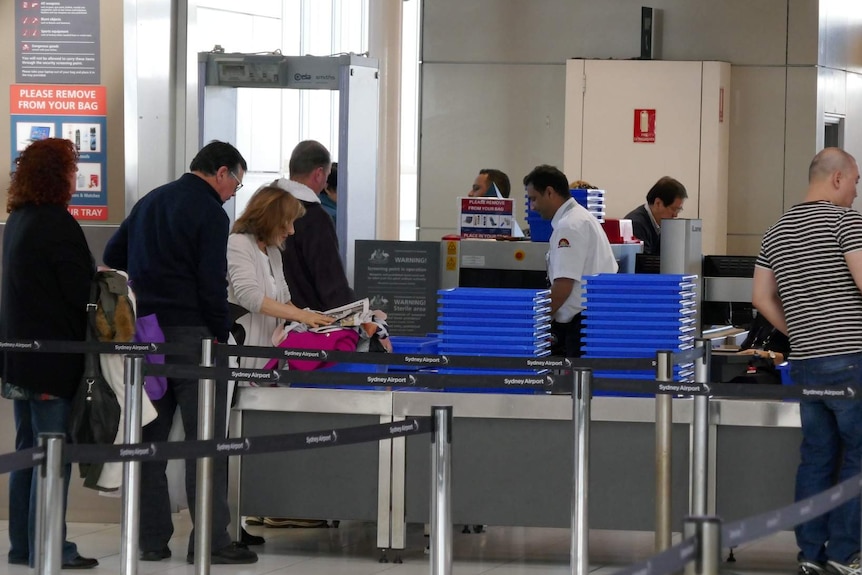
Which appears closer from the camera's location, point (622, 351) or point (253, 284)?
point (622, 351)

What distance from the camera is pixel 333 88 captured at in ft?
23.1

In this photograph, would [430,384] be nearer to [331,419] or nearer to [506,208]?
[331,419]

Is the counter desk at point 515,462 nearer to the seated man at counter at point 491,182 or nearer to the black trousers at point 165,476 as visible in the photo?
the black trousers at point 165,476

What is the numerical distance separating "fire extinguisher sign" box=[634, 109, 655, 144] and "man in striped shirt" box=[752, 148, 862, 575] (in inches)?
210

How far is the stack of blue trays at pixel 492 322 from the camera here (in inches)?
201

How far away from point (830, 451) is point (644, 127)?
18.5 feet

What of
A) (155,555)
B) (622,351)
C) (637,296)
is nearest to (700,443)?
(622,351)

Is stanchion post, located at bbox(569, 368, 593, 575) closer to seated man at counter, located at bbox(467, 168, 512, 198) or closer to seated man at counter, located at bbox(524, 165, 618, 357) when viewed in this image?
seated man at counter, located at bbox(524, 165, 618, 357)

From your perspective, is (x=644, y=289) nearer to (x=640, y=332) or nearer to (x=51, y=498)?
(x=640, y=332)

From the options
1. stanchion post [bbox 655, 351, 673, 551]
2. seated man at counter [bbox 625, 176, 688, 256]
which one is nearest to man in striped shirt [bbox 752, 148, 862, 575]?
stanchion post [bbox 655, 351, 673, 551]

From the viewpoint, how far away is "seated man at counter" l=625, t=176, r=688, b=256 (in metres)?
8.04

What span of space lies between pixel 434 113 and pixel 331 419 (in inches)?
226

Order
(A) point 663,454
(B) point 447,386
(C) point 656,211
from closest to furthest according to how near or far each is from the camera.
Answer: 1. (B) point 447,386
2. (A) point 663,454
3. (C) point 656,211

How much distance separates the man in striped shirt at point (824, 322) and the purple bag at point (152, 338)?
2.15 metres
